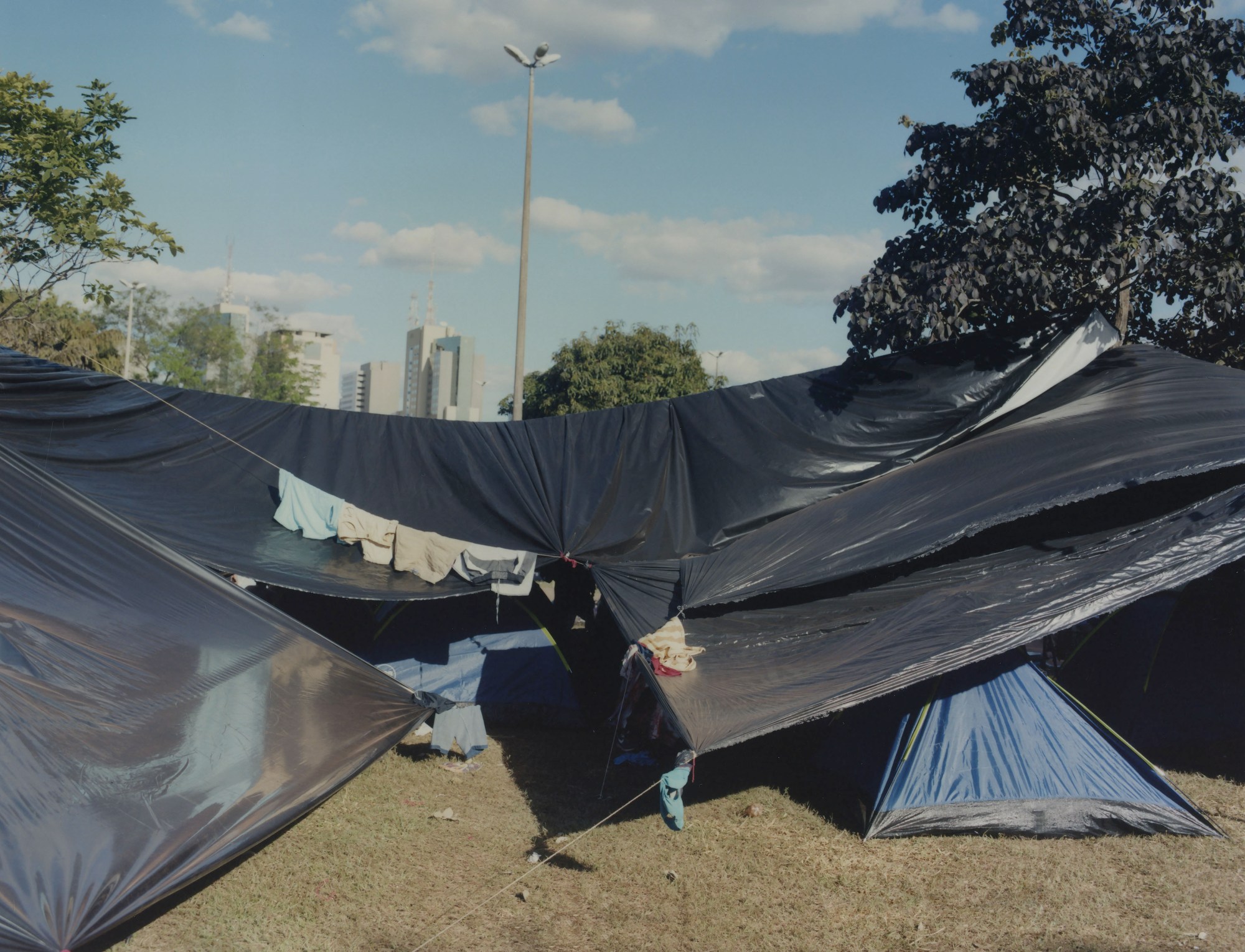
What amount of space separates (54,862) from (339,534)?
3623 millimetres

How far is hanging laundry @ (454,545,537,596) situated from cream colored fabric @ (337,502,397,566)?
60cm

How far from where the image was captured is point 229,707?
545 cm

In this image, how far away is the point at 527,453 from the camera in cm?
891

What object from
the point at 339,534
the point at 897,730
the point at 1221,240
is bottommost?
the point at 897,730

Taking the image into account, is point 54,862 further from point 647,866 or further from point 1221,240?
point 1221,240

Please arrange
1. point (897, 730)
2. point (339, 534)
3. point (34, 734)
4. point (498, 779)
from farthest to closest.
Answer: point (339, 534), point (498, 779), point (897, 730), point (34, 734)

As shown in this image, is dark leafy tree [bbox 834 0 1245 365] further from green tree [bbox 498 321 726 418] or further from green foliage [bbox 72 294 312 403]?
green foliage [bbox 72 294 312 403]

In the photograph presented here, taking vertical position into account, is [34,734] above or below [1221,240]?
below

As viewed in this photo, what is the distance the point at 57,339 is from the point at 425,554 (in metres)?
18.5

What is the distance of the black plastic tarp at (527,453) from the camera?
7.62 meters

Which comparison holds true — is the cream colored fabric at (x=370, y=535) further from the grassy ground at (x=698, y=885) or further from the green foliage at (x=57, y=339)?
the green foliage at (x=57, y=339)

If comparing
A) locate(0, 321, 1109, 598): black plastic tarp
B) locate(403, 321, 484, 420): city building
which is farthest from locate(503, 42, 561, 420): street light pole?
locate(403, 321, 484, 420): city building

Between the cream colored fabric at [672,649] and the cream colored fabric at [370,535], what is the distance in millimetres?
2442

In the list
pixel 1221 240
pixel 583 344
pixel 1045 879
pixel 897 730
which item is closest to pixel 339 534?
pixel 897 730
